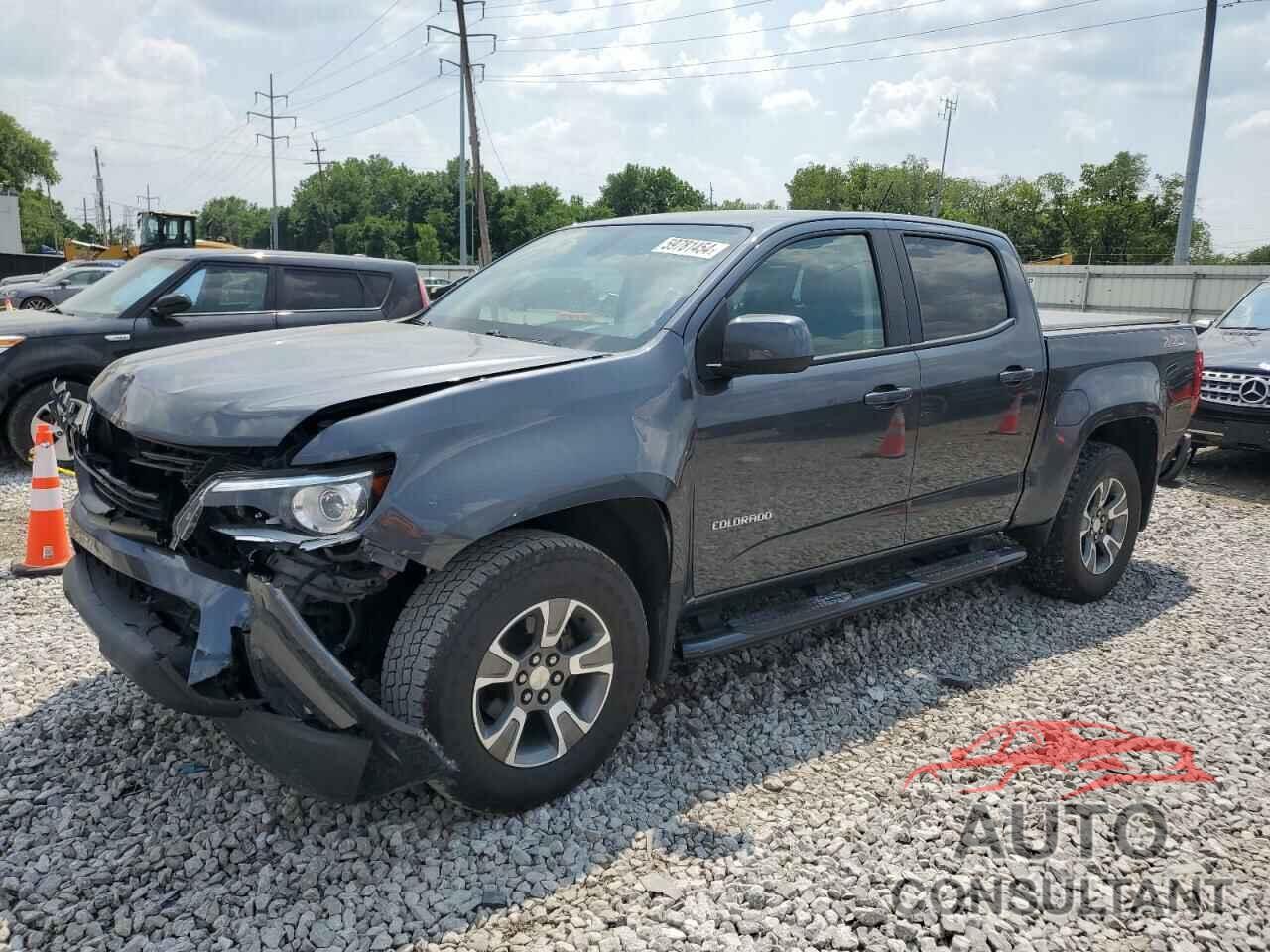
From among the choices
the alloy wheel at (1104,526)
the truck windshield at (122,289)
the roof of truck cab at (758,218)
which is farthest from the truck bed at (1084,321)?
the truck windshield at (122,289)

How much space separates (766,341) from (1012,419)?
1.88 metres

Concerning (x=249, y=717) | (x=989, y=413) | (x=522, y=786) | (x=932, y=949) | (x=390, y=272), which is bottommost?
(x=932, y=949)

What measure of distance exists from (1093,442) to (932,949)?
11.2ft

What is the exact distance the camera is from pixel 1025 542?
5094mm

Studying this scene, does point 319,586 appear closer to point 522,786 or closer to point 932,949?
point 522,786

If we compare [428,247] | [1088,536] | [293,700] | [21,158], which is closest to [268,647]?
[293,700]

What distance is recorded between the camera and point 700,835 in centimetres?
302

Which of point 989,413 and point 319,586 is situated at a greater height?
point 989,413

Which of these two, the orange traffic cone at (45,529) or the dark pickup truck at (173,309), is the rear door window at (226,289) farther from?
the orange traffic cone at (45,529)

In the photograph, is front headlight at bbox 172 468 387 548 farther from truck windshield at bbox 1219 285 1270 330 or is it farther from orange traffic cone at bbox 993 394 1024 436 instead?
truck windshield at bbox 1219 285 1270 330

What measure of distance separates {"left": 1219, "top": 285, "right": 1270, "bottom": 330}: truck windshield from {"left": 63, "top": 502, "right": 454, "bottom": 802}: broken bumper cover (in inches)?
382

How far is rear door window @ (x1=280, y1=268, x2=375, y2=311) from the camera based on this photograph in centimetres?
859

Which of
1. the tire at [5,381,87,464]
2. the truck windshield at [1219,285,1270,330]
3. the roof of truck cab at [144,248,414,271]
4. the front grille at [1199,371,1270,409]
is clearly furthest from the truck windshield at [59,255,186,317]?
the truck windshield at [1219,285,1270,330]

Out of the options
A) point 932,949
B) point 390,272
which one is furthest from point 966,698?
point 390,272
